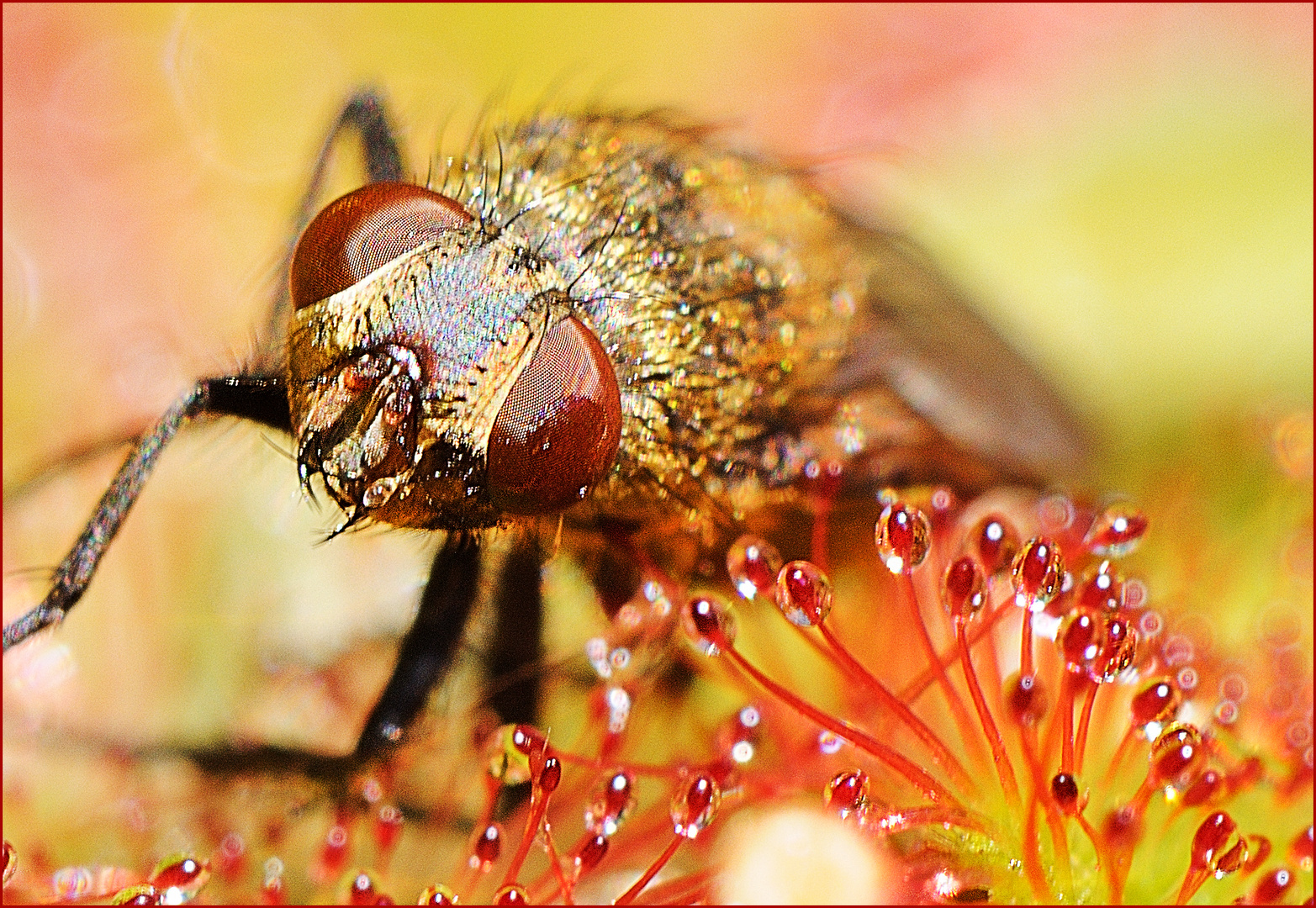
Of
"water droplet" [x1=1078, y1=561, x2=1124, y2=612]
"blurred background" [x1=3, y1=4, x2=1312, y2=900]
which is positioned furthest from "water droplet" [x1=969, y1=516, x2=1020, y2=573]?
"blurred background" [x1=3, y1=4, x2=1312, y2=900]

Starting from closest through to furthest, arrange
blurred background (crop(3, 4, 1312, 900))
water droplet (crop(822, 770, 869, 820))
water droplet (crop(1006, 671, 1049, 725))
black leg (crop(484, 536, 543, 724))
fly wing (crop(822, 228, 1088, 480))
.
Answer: water droplet (crop(822, 770, 869, 820))
water droplet (crop(1006, 671, 1049, 725))
black leg (crop(484, 536, 543, 724))
fly wing (crop(822, 228, 1088, 480))
blurred background (crop(3, 4, 1312, 900))

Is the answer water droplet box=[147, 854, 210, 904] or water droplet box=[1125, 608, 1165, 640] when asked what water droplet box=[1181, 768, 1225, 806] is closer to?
water droplet box=[1125, 608, 1165, 640]

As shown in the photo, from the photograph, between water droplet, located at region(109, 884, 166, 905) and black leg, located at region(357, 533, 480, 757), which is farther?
black leg, located at region(357, 533, 480, 757)

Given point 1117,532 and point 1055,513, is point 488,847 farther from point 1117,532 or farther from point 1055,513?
point 1055,513

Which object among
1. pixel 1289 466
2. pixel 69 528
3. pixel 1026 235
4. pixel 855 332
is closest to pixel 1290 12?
pixel 1026 235

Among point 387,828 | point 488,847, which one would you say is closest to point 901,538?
point 488,847

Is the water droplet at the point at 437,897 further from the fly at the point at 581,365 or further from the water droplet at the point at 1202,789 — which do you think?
the water droplet at the point at 1202,789
